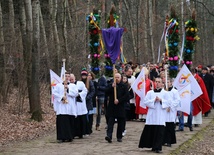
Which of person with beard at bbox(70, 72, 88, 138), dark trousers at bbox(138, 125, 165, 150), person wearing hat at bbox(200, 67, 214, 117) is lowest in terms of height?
dark trousers at bbox(138, 125, 165, 150)

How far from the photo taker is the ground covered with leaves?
1643 centimetres

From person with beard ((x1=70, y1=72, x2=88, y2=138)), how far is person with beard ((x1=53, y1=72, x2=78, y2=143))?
26 centimetres

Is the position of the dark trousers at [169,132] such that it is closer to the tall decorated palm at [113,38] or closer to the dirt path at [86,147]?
the dirt path at [86,147]

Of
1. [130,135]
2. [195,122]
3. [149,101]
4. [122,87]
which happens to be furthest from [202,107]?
[149,101]

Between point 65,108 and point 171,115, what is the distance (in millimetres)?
3146

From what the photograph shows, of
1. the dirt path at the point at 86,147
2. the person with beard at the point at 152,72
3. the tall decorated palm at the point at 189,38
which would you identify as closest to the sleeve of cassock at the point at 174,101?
the dirt path at the point at 86,147

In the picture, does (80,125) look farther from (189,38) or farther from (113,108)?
(189,38)

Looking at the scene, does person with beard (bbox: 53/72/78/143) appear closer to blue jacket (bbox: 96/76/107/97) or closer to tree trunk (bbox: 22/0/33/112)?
blue jacket (bbox: 96/76/107/97)

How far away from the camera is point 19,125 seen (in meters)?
18.6

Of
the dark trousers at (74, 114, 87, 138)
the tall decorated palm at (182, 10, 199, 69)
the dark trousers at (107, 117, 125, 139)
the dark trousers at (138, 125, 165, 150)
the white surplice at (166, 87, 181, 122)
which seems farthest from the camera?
the tall decorated palm at (182, 10, 199, 69)

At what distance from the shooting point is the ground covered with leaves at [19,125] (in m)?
16.4

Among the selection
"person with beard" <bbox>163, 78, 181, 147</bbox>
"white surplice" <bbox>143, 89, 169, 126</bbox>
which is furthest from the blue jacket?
"white surplice" <bbox>143, 89, 169, 126</bbox>

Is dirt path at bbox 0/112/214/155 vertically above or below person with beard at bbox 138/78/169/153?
below

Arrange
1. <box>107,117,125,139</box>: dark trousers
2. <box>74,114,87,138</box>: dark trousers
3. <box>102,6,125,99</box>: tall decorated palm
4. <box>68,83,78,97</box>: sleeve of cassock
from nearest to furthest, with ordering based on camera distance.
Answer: <box>107,117,125,139</box>: dark trousers, <box>68,83,78,97</box>: sleeve of cassock, <box>102,6,125,99</box>: tall decorated palm, <box>74,114,87,138</box>: dark trousers
